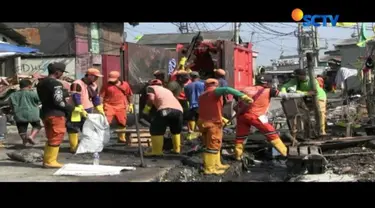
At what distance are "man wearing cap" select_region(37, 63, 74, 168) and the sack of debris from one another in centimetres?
52

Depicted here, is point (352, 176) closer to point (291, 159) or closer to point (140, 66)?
point (291, 159)

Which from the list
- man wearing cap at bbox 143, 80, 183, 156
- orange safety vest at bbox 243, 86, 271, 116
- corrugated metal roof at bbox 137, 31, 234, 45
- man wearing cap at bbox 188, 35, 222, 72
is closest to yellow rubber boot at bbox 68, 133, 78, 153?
man wearing cap at bbox 143, 80, 183, 156

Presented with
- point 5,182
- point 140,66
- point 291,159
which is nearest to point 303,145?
point 291,159

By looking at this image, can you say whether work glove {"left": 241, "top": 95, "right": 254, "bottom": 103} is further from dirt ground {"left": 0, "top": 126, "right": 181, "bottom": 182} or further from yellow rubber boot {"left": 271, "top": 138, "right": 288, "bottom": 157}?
dirt ground {"left": 0, "top": 126, "right": 181, "bottom": 182}

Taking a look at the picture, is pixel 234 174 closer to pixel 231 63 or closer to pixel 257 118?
pixel 257 118

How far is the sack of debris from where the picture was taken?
26.3 feet

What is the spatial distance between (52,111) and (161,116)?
5.78 ft

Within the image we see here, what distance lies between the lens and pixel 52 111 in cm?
749

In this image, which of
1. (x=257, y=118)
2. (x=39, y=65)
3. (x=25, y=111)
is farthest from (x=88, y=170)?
(x=39, y=65)

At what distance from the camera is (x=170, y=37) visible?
1843 inches

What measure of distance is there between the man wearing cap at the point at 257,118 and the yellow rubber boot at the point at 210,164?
92 centimetres

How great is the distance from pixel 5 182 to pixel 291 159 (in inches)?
150

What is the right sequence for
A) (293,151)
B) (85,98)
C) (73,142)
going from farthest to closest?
(85,98), (73,142), (293,151)

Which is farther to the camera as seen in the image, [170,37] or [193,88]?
[170,37]
